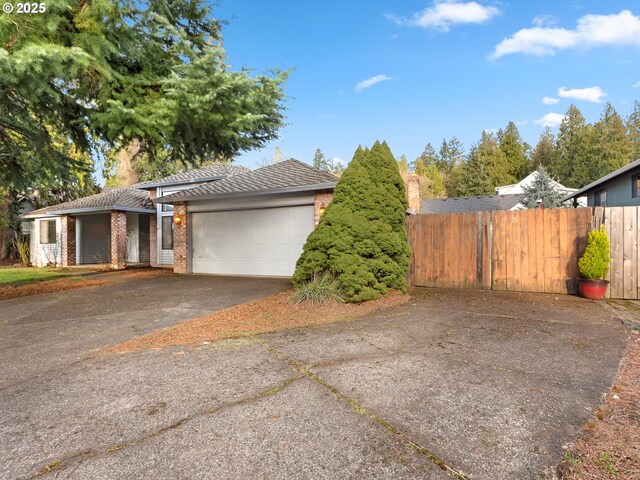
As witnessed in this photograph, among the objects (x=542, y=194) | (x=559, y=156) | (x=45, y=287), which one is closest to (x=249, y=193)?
(x=45, y=287)

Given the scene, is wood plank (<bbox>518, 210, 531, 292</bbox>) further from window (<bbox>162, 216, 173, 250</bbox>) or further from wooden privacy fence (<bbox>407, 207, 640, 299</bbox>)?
window (<bbox>162, 216, 173, 250</bbox>)

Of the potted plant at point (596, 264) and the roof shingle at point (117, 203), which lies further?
the roof shingle at point (117, 203)

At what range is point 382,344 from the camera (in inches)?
158

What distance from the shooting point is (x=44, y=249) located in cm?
1805

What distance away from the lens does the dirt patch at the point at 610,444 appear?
1.79 m

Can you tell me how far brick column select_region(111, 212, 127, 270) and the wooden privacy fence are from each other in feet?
41.7

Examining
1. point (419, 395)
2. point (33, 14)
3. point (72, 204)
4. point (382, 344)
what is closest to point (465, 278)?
point (382, 344)

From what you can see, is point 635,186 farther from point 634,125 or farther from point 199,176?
point 634,125

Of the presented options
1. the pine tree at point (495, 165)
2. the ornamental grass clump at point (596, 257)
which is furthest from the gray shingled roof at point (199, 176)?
the pine tree at point (495, 165)

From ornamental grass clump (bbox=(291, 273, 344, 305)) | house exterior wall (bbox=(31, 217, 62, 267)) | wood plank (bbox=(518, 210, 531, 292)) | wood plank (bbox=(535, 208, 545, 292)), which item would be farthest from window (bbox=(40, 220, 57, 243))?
wood plank (bbox=(535, 208, 545, 292))

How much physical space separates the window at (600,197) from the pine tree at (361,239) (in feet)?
45.4

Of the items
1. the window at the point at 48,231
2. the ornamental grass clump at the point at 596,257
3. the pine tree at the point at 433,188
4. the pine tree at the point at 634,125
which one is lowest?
the ornamental grass clump at the point at 596,257

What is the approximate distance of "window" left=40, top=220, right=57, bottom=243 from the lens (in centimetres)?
1798

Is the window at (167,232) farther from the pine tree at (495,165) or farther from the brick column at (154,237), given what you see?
the pine tree at (495,165)
